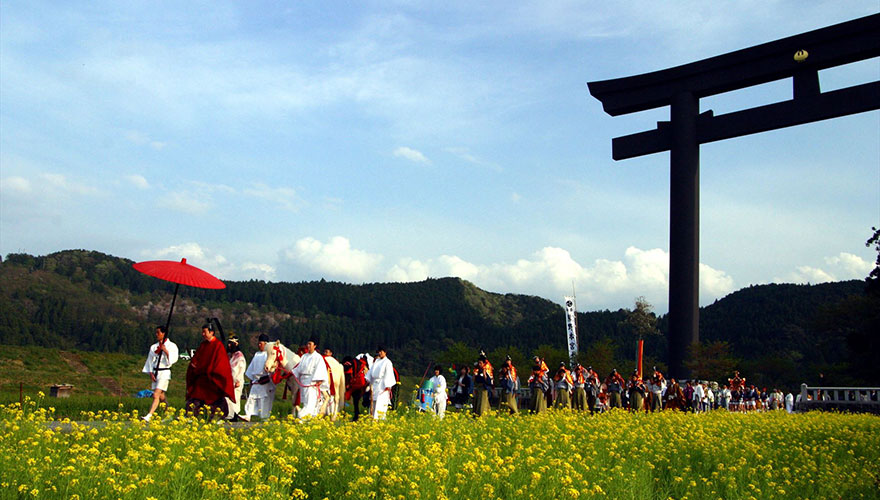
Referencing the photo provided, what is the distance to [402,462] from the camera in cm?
649

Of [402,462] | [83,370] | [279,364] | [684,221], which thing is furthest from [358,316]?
[402,462]

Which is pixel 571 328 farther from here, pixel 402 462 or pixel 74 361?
pixel 402 462

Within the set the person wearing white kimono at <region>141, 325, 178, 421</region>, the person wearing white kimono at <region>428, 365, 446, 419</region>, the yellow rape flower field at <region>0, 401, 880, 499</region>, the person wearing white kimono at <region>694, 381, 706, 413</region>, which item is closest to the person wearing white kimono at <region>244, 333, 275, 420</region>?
the person wearing white kimono at <region>141, 325, 178, 421</region>

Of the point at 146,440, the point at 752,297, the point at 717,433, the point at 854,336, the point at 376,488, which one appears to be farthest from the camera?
the point at 752,297

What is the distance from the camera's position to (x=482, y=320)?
153m

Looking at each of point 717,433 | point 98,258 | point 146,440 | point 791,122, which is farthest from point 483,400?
point 98,258

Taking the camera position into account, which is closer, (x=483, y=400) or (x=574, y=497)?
(x=574, y=497)

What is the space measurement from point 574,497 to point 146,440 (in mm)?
3950

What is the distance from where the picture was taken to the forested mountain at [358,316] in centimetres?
9800

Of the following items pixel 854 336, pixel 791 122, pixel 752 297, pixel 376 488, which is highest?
pixel 752 297

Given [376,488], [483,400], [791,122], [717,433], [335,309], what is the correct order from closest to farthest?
1. [376,488]
2. [717,433]
3. [483,400]
4. [791,122]
5. [335,309]

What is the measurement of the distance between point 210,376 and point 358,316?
143 metres

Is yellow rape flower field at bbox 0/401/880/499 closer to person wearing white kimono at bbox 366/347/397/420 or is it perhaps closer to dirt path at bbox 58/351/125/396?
person wearing white kimono at bbox 366/347/397/420

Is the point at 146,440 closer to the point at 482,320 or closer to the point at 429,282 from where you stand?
the point at 482,320
